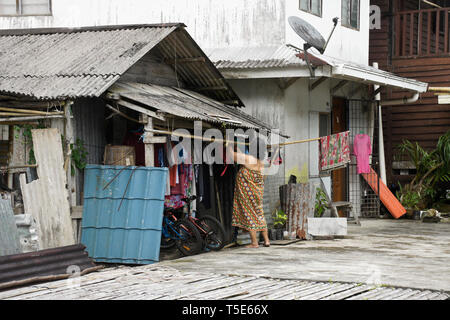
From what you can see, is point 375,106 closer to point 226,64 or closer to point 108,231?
point 226,64

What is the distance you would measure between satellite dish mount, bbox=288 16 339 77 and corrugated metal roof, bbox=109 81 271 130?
1.69 metres

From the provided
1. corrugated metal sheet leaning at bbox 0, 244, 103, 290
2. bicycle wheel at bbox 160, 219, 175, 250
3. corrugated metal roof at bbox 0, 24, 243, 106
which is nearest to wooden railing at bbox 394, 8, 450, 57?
corrugated metal roof at bbox 0, 24, 243, 106

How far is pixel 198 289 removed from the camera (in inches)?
286

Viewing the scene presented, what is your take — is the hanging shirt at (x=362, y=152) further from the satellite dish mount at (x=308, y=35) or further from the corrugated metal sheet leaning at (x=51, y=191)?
the corrugated metal sheet leaning at (x=51, y=191)

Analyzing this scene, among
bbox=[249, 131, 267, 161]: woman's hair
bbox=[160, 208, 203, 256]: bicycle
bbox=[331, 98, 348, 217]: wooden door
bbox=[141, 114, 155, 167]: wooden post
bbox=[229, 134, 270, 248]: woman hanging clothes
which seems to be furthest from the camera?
bbox=[331, 98, 348, 217]: wooden door

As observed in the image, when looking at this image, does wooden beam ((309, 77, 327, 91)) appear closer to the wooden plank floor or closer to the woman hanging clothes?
the woman hanging clothes

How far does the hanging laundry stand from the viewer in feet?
44.6

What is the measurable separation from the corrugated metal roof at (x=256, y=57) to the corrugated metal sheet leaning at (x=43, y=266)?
5674mm

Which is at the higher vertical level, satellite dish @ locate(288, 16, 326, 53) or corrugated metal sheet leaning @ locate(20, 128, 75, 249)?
satellite dish @ locate(288, 16, 326, 53)

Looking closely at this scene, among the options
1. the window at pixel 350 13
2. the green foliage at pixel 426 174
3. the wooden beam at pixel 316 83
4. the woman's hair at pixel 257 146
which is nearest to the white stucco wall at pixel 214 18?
the window at pixel 350 13

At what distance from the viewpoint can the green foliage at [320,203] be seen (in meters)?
14.0

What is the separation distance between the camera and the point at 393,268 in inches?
356

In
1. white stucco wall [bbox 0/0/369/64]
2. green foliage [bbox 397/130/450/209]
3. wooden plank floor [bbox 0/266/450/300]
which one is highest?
white stucco wall [bbox 0/0/369/64]

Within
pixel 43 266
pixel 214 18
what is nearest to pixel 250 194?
pixel 43 266
